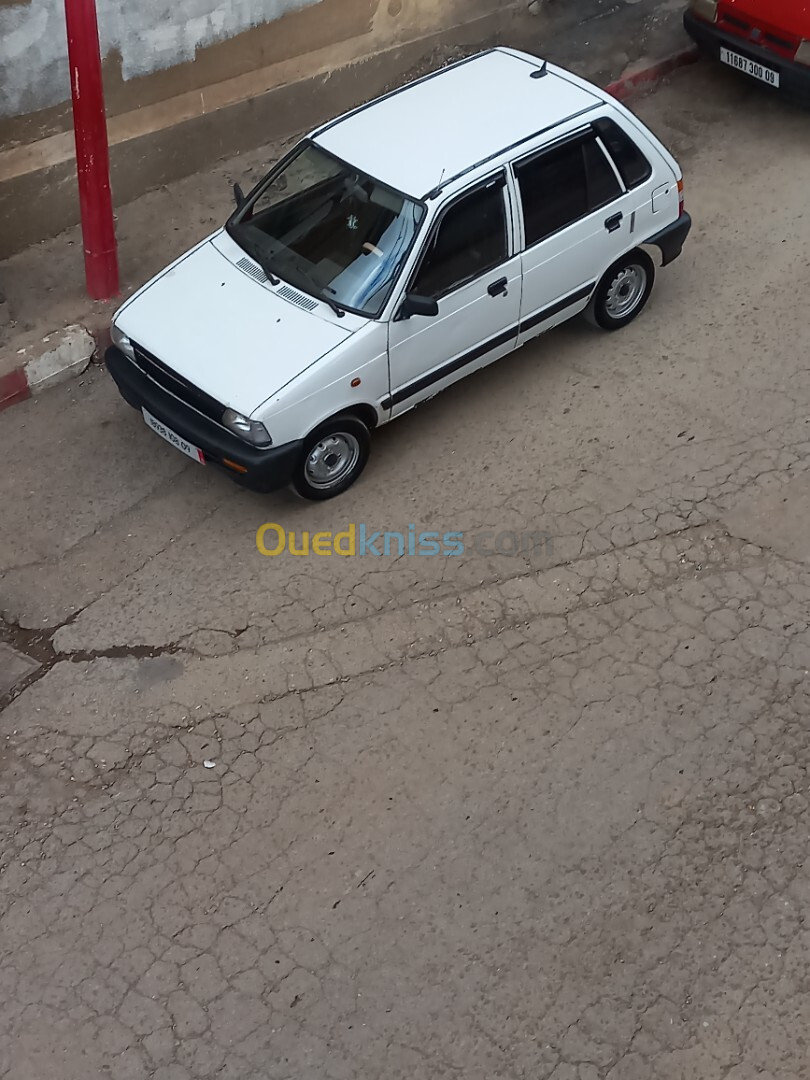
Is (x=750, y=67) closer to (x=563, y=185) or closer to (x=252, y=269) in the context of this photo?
(x=563, y=185)

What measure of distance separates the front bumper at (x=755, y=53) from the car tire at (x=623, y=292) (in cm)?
276

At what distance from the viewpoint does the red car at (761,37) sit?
8.95 metres

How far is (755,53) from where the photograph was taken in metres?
9.24

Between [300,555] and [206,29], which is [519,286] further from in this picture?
[206,29]

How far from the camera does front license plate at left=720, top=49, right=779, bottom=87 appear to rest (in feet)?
30.3

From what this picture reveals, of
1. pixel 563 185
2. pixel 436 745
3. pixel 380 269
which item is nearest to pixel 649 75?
pixel 563 185

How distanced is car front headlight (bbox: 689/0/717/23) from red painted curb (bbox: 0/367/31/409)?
6452 millimetres

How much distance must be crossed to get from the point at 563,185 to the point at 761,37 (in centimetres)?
379

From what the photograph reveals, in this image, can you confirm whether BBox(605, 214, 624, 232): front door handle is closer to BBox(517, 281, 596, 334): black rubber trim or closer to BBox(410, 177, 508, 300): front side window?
BBox(517, 281, 596, 334): black rubber trim

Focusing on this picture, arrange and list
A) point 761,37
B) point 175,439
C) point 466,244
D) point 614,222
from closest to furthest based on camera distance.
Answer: point 175,439
point 466,244
point 614,222
point 761,37

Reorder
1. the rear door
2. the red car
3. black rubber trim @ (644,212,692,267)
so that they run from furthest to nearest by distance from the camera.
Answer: the red car < black rubber trim @ (644,212,692,267) < the rear door

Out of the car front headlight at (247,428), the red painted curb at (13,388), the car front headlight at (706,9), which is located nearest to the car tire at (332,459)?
the car front headlight at (247,428)

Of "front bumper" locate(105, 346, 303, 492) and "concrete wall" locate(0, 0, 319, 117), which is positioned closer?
"front bumper" locate(105, 346, 303, 492)

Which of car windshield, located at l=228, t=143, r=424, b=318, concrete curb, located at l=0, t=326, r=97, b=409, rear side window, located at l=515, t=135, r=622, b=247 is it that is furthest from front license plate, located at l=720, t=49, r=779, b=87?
concrete curb, located at l=0, t=326, r=97, b=409
